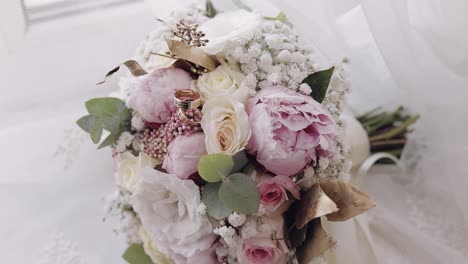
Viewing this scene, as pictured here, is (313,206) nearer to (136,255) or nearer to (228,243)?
(228,243)

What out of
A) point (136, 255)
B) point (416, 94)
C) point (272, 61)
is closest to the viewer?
point (272, 61)

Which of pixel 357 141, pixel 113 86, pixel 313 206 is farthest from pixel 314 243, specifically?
pixel 113 86

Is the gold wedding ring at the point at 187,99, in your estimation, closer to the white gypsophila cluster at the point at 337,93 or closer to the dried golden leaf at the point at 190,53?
the dried golden leaf at the point at 190,53

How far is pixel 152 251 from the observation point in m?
0.81

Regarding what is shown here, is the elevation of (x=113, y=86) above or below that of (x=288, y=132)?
below

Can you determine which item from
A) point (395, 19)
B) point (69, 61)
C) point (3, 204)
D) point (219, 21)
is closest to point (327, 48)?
point (395, 19)

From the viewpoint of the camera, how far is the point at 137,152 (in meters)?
0.80

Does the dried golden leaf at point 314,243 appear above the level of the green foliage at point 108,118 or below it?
below

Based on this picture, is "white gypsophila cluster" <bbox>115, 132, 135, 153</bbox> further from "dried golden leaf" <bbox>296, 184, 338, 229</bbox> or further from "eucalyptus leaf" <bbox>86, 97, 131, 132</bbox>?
"dried golden leaf" <bbox>296, 184, 338, 229</bbox>

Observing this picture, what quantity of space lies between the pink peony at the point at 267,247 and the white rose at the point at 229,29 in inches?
9.7

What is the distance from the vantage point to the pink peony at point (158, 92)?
29.5 inches

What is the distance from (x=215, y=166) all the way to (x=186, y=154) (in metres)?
0.05

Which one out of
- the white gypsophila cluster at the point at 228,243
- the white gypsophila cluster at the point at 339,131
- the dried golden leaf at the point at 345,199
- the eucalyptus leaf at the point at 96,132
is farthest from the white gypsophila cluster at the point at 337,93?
the eucalyptus leaf at the point at 96,132

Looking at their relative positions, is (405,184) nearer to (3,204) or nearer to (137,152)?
(137,152)
